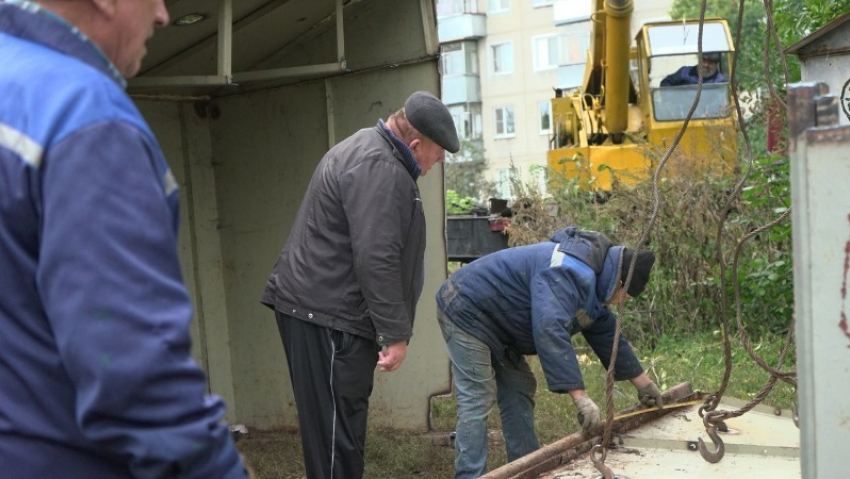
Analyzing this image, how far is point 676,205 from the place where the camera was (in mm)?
9000

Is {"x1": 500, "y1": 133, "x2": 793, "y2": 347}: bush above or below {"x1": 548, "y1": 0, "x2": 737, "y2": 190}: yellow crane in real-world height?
below

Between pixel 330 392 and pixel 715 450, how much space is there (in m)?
1.65

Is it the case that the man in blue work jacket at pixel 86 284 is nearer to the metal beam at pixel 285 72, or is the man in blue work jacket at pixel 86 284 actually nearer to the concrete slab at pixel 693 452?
the concrete slab at pixel 693 452

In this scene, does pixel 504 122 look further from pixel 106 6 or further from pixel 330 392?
pixel 106 6

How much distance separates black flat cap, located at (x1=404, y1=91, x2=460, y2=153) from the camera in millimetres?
4410

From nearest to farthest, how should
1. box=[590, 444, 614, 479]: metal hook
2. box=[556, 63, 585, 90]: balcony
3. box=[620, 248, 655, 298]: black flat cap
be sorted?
box=[590, 444, 614, 479]: metal hook, box=[620, 248, 655, 298]: black flat cap, box=[556, 63, 585, 90]: balcony

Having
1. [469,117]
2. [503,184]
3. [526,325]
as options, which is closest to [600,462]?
[526,325]

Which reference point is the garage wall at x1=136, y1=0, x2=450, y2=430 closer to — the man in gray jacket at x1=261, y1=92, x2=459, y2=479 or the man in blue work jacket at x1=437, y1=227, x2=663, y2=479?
the man in blue work jacket at x1=437, y1=227, x2=663, y2=479

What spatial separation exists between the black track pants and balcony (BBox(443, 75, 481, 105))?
41580 mm

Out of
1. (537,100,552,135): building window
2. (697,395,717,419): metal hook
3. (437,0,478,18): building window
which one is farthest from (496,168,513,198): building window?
(437,0,478,18): building window

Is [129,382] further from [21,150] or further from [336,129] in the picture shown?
[336,129]

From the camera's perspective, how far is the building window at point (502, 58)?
4556 centimetres

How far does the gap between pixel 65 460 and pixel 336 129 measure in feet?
15.4

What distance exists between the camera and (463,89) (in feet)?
150
